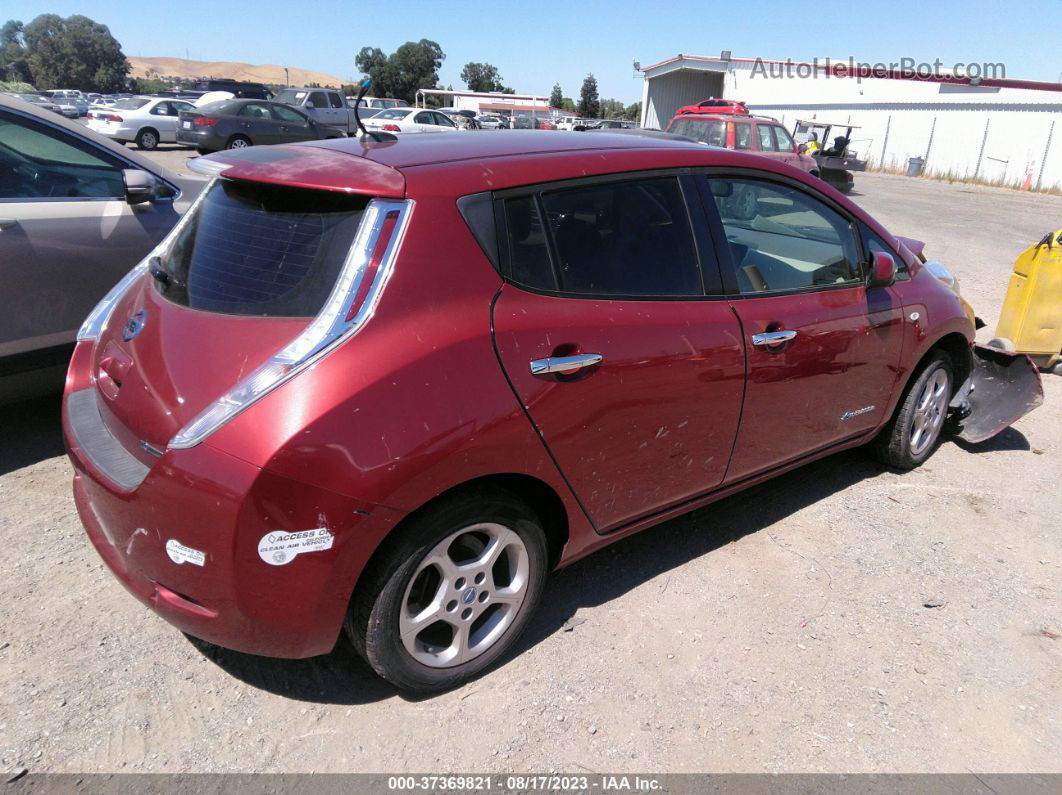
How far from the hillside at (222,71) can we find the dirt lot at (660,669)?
130462mm

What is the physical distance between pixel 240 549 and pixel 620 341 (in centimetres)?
138

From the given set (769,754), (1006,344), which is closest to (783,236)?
(769,754)

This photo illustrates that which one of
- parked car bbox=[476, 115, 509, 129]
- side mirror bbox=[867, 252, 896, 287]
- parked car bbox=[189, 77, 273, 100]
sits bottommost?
side mirror bbox=[867, 252, 896, 287]

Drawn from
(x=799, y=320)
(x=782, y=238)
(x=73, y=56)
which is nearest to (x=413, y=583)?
(x=799, y=320)

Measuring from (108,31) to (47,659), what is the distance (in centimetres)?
11069

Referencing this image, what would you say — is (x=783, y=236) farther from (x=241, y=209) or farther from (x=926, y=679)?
(x=241, y=209)

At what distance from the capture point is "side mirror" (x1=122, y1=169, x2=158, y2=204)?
4242mm

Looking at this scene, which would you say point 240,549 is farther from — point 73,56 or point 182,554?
point 73,56

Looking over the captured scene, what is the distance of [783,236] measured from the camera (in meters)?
3.72

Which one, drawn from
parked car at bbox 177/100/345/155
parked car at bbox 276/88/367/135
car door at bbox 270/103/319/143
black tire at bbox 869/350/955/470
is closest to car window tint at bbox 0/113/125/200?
black tire at bbox 869/350/955/470

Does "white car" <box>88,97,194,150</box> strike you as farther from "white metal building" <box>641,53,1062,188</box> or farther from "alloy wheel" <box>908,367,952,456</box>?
"white metal building" <box>641,53,1062,188</box>

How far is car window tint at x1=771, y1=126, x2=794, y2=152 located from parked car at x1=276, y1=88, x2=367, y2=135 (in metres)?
16.3

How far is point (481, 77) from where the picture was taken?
101 m

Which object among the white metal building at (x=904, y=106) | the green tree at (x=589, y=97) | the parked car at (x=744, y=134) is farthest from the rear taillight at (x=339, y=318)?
the green tree at (x=589, y=97)
